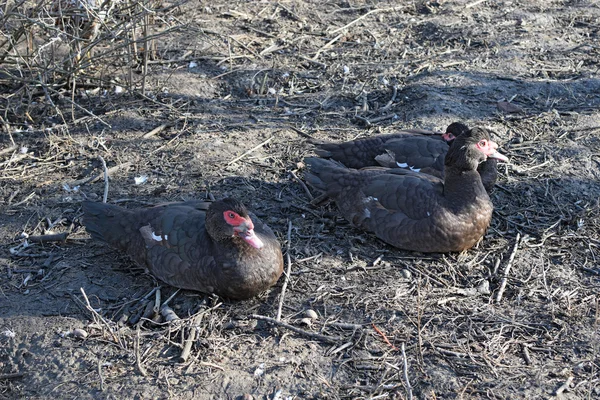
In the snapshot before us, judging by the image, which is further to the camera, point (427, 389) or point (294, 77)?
point (294, 77)

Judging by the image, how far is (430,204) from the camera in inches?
215

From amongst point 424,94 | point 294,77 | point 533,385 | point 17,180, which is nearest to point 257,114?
point 294,77

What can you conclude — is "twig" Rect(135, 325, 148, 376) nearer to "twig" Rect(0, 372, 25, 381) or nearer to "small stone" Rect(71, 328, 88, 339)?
"small stone" Rect(71, 328, 88, 339)

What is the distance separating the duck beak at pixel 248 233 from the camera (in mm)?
4867

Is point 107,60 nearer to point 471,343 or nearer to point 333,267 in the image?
point 333,267

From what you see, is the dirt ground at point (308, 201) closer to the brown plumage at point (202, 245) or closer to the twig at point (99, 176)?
the twig at point (99, 176)

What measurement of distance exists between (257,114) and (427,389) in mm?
3933

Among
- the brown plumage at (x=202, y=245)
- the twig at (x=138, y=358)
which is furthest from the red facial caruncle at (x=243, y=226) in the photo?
the twig at (x=138, y=358)

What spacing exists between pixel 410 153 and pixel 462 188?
79cm

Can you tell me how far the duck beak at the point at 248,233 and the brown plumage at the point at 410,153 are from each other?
5.77ft

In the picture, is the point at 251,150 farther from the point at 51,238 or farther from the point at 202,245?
the point at 51,238

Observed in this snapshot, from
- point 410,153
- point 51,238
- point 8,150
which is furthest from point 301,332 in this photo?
point 8,150

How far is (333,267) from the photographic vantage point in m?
5.40

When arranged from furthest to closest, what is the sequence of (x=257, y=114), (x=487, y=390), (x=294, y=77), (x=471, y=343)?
(x=294, y=77) < (x=257, y=114) < (x=471, y=343) < (x=487, y=390)
